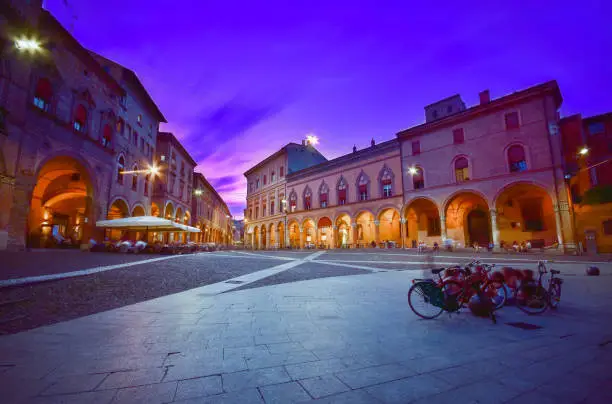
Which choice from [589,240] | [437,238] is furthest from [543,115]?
[437,238]

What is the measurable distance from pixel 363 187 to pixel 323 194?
591cm

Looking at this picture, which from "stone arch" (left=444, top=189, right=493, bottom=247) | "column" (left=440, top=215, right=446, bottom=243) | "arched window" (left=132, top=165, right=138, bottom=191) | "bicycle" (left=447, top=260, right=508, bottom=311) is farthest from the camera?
"stone arch" (left=444, top=189, right=493, bottom=247)

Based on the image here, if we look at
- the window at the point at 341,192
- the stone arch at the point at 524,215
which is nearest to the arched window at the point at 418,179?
the stone arch at the point at 524,215

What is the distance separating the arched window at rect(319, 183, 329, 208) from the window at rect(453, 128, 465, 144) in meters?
14.9

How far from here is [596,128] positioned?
860 inches

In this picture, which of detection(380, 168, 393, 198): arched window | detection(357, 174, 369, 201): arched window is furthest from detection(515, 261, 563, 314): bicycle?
detection(357, 174, 369, 201): arched window

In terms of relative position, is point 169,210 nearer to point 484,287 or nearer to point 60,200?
point 60,200

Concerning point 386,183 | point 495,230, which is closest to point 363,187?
point 386,183

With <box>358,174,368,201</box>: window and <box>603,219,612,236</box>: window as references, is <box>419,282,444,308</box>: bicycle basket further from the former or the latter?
<box>358,174,368,201</box>: window

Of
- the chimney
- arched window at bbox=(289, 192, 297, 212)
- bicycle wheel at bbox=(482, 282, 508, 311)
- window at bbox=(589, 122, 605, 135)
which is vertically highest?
the chimney

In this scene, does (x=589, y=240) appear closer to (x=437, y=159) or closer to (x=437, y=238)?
(x=437, y=238)

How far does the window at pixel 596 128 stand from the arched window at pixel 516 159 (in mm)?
6452

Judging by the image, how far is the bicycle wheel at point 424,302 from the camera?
4.12 m

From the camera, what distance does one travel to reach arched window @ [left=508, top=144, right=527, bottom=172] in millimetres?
21094
